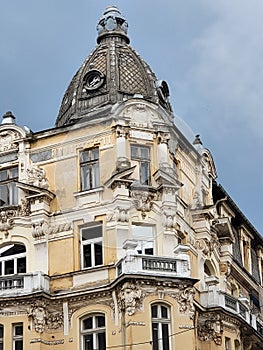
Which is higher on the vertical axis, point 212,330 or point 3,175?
point 3,175

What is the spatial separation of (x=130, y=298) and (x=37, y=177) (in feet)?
28.1

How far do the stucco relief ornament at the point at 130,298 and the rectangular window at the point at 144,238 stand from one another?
2.77 meters

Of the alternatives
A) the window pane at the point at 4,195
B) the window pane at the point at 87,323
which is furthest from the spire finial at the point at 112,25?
the window pane at the point at 87,323

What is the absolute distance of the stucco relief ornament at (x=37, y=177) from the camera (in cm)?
4541

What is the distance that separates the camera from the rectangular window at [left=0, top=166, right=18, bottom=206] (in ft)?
152

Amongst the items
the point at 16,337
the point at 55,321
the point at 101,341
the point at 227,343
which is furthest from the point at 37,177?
the point at 227,343

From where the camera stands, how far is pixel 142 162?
4506 cm

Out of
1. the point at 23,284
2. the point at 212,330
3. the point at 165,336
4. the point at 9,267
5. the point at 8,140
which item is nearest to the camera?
the point at 165,336

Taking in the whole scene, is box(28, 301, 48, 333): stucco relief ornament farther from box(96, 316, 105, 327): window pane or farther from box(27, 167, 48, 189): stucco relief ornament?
box(27, 167, 48, 189): stucco relief ornament

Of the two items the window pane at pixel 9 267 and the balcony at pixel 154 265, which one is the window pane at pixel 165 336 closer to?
the balcony at pixel 154 265

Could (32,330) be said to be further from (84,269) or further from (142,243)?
(142,243)

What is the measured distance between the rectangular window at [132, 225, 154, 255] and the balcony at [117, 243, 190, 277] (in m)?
1.55

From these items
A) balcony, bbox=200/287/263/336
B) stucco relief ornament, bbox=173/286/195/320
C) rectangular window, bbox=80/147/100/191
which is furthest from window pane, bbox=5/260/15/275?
balcony, bbox=200/287/263/336

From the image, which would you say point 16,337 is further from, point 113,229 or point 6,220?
point 113,229
